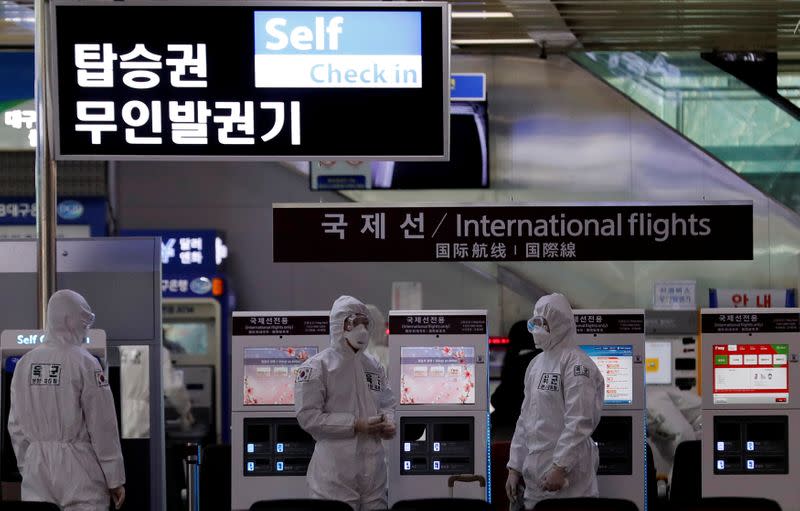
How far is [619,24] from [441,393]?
13.0 ft

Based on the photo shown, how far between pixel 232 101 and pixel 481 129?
616cm

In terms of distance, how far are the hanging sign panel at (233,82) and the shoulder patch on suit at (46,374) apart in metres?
1.10

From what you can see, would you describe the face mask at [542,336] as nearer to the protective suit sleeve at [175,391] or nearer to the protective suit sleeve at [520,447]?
the protective suit sleeve at [520,447]

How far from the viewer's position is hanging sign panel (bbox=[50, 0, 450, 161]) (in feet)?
18.8

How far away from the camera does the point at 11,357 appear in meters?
6.83

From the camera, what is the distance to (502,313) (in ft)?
38.8

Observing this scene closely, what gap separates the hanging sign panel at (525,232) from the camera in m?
6.78

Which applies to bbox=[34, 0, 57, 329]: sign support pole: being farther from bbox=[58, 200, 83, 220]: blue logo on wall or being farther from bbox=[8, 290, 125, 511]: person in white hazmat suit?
bbox=[58, 200, 83, 220]: blue logo on wall

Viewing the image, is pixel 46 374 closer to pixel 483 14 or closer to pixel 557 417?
pixel 557 417

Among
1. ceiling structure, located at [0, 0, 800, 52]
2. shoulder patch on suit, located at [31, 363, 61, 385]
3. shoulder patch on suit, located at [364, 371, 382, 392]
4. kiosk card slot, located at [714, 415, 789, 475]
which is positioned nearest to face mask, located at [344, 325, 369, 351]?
shoulder patch on suit, located at [364, 371, 382, 392]

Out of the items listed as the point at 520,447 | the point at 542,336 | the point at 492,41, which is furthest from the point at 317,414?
the point at 492,41

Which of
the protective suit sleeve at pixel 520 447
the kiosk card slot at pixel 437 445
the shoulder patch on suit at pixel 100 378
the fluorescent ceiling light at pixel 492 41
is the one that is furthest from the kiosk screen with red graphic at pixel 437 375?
the fluorescent ceiling light at pixel 492 41

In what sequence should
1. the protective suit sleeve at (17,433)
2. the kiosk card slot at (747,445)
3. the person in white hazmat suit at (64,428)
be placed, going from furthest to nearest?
the kiosk card slot at (747,445), the protective suit sleeve at (17,433), the person in white hazmat suit at (64,428)

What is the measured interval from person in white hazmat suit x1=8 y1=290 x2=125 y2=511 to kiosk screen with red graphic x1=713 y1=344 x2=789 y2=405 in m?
3.75
